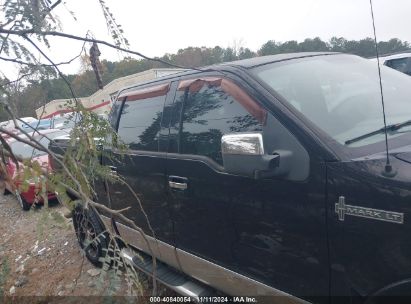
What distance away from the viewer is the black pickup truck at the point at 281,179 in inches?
65.1

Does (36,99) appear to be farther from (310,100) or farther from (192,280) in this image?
(192,280)

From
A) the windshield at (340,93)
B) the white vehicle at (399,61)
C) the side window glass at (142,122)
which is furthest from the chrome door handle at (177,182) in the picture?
the white vehicle at (399,61)

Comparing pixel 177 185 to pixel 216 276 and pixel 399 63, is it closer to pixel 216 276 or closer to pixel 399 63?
pixel 216 276

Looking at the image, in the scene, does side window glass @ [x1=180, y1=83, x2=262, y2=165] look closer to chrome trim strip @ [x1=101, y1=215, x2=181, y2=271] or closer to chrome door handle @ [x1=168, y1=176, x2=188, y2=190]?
chrome door handle @ [x1=168, y1=176, x2=188, y2=190]

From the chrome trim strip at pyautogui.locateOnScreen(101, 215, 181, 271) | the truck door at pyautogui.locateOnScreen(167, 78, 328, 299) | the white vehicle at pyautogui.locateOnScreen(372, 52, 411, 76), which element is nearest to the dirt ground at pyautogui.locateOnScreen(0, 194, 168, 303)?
the chrome trim strip at pyautogui.locateOnScreen(101, 215, 181, 271)

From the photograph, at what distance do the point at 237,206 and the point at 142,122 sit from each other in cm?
138

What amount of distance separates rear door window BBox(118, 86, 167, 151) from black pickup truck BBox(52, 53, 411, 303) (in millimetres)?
19

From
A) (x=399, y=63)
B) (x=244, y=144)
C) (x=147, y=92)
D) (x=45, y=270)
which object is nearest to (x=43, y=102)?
(x=244, y=144)

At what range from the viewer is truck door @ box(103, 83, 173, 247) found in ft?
9.68

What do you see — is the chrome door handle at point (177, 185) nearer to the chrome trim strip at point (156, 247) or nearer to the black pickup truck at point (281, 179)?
the black pickup truck at point (281, 179)

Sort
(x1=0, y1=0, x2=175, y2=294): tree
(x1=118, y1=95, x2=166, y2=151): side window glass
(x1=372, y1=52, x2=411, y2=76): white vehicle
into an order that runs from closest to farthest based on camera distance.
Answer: (x1=0, y1=0, x2=175, y2=294): tree < (x1=118, y1=95, x2=166, y2=151): side window glass < (x1=372, y1=52, x2=411, y2=76): white vehicle

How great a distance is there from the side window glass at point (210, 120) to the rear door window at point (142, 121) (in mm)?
363

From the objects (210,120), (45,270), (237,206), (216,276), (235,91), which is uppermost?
(235,91)

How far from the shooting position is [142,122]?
10.8 feet
